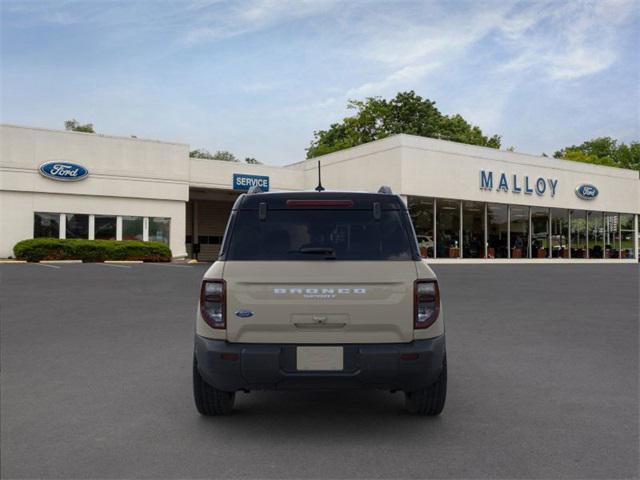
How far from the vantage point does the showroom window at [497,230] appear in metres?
38.2

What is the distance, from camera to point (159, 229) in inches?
1362

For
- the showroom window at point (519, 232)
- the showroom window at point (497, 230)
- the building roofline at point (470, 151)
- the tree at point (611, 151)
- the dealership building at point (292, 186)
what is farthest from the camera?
the tree at point (611, 151)

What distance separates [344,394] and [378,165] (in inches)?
1160

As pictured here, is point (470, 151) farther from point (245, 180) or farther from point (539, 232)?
point (245, 180)

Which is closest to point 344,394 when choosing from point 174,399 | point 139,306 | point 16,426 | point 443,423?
point 443,423

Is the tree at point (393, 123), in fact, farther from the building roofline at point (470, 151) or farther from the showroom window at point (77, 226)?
the showroom window at point (77, 226)

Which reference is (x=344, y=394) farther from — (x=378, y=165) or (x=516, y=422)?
(x=378, y=165)

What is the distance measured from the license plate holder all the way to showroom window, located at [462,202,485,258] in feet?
111

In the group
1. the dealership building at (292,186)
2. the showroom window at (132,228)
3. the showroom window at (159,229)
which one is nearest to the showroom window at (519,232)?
the dealership building at (292,186)

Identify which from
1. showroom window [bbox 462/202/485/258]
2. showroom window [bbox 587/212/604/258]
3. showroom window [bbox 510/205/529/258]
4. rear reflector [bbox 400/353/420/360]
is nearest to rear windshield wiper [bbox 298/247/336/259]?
rear reflector [bbox 400/353/420/360]

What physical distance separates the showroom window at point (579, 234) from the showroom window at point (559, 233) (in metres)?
0.77

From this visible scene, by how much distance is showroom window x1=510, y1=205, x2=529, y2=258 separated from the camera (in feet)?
130

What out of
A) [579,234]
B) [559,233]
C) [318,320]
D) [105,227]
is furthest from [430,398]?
[579,234]

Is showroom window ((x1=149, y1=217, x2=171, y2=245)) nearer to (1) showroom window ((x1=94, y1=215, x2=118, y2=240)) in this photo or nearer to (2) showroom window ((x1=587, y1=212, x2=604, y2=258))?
(1) showroom window ((x1=94, y1=215, x2=118, y2=240))
